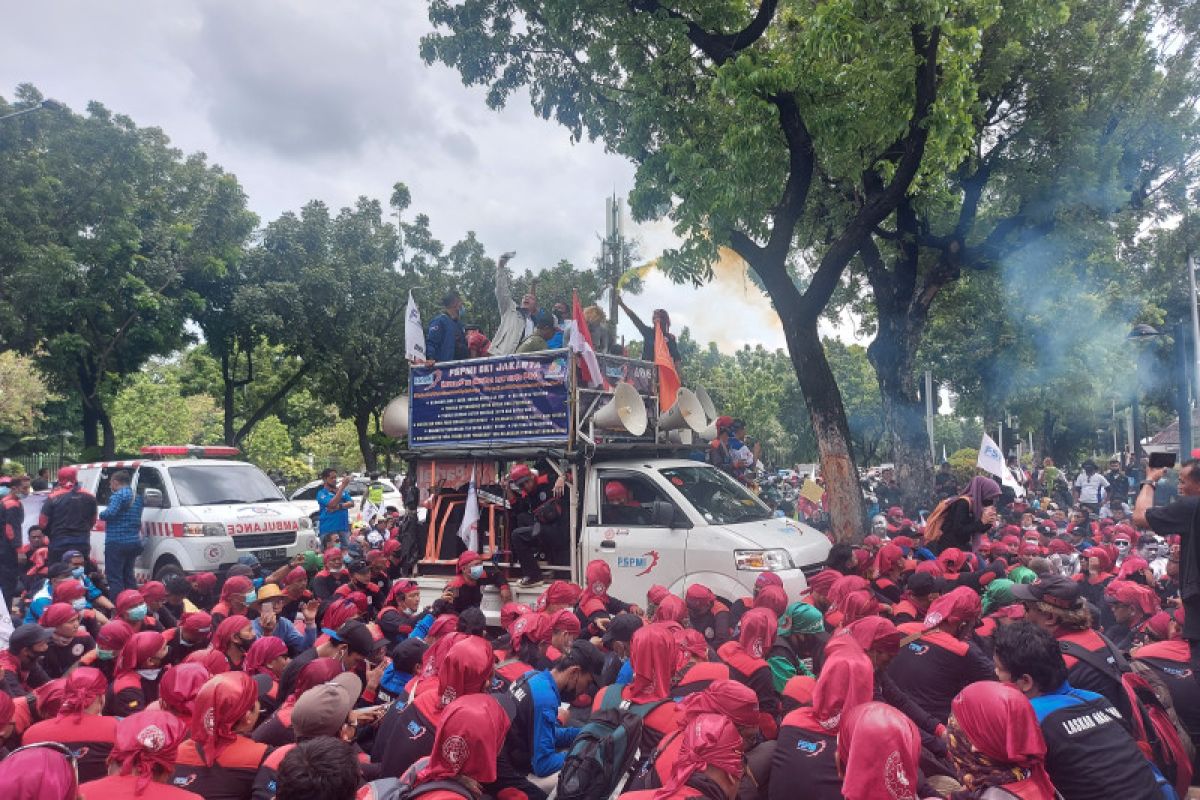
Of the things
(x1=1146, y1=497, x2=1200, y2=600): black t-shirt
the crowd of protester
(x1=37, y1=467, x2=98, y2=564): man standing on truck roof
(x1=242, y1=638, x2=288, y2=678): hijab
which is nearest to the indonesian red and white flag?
the crowd of protester

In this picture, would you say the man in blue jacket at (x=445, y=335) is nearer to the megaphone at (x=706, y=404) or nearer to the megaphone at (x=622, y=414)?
the megaphone at (x=622, y=414)

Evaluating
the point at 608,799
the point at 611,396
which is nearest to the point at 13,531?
the point at 611,396

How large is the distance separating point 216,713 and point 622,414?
5.43 m

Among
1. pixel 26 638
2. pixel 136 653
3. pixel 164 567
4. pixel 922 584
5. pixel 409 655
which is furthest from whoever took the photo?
pixel 164 567

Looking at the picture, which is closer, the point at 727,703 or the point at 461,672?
the point at 727,703

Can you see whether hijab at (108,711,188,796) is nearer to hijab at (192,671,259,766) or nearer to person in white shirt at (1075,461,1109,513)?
hijab at (192,671,259,766)

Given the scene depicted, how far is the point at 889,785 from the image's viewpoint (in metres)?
2.42

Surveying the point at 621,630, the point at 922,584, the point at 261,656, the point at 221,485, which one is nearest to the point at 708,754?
the point at 621,630

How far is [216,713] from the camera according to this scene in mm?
3221

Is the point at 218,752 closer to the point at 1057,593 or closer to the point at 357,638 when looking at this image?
the point at 357,638

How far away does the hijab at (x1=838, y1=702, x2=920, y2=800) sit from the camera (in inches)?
95.4

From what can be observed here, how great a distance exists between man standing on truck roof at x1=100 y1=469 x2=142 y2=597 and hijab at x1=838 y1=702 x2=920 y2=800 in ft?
29.0

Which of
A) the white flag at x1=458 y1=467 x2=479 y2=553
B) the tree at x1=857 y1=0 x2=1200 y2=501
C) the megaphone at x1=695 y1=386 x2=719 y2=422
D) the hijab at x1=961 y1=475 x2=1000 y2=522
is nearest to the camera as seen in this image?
the hijab at x1=961 y1=475 x2=1000 y2=522

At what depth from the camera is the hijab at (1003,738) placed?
2.62 m
